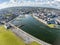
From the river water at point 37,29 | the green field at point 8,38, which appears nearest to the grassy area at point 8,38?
the green field at point 8,38

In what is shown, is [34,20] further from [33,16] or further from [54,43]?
[54,43]

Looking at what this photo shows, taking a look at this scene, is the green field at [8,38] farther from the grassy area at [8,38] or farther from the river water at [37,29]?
the river water at [37,29]

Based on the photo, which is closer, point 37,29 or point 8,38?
point 8,38

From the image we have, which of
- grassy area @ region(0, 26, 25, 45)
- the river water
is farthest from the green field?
the river water

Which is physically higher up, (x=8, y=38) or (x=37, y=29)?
(x=37, y=29)

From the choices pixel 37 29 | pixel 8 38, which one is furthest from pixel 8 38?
pixel 37 29

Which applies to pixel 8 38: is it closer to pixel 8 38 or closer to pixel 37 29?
pixel 8 38
